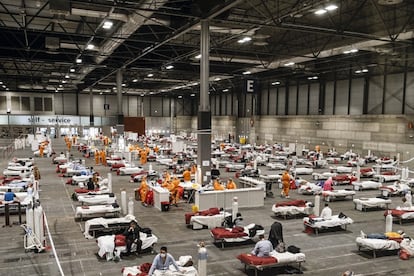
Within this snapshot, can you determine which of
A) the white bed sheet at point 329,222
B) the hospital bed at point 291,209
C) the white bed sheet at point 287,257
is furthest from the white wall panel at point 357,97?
the white bed sheet at point 287,257

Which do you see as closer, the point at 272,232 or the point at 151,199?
the point at 272,232

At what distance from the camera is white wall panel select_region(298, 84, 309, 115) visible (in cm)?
4541

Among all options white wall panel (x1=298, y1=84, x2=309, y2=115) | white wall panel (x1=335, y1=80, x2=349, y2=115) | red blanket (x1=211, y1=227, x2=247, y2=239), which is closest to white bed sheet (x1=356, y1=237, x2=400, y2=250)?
red blanket (x1=211, y1=227, x2=247, y2=239)

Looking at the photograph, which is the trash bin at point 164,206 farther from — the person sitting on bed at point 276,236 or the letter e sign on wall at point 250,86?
the letter e sign on wall at point 250,86

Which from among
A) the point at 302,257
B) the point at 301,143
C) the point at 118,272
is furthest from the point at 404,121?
the point at 118,272

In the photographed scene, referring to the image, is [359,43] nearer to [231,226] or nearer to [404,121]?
[404,121]

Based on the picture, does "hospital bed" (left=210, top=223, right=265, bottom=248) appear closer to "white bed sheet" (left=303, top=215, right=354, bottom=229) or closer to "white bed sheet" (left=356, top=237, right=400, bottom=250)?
"white bed sheet" (left=303, top=215, right=354, bottom=229)

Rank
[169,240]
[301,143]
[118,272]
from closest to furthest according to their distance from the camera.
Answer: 1. [118,272]
2. [169,240]
3. [301,143]

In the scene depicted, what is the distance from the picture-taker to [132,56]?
3172 centimetres

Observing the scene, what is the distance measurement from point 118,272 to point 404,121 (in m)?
30.6

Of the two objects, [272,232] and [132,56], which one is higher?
[132,56]

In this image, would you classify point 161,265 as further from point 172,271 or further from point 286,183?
point 286,183

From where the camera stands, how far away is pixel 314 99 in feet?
145

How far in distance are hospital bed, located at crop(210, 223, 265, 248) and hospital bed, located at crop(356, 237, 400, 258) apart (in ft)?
10.4
